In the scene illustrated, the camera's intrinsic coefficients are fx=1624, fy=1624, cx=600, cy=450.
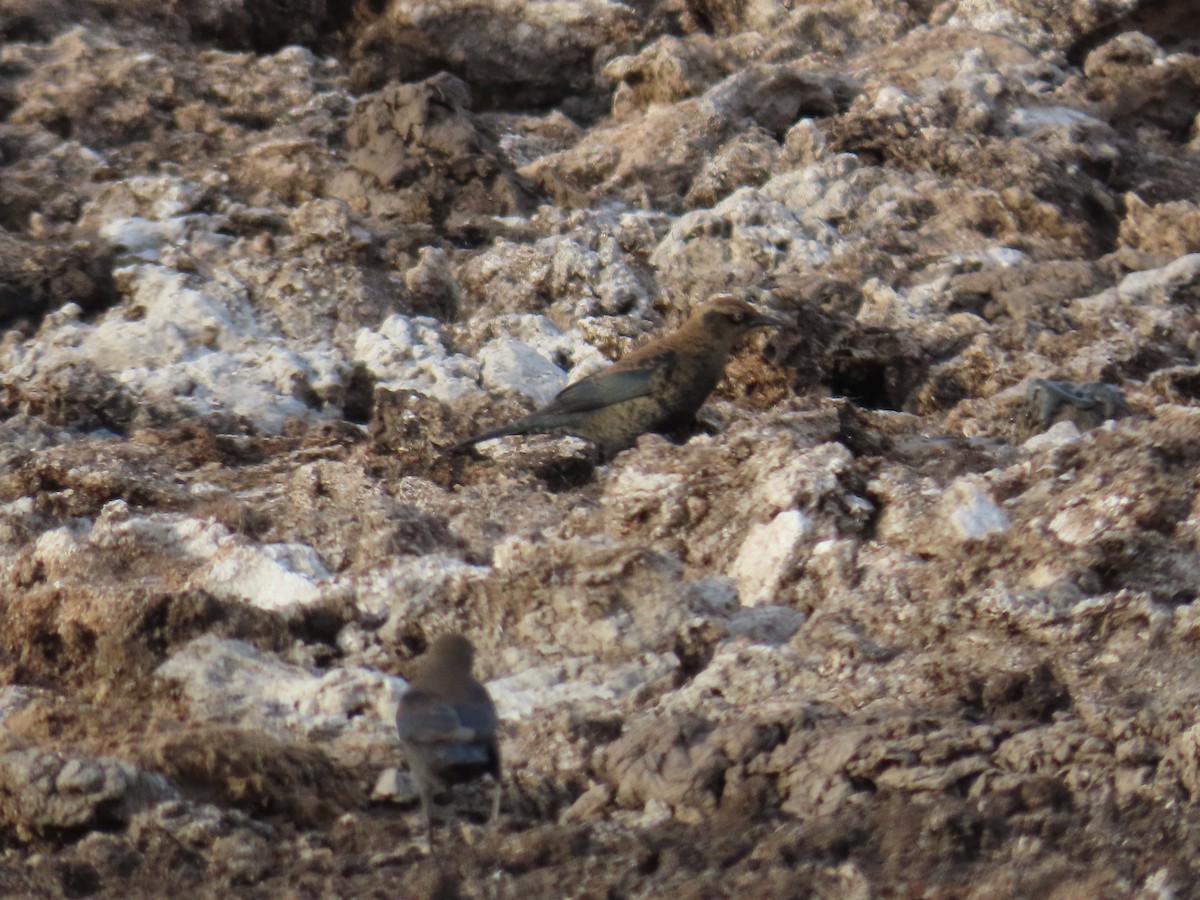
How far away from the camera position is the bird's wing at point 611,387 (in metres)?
5.64

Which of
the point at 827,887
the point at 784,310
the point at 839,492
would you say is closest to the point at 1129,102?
the point at 784,310

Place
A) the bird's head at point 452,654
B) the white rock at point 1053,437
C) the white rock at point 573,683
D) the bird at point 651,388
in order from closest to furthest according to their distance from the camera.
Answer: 1. the bird's head at point 452,654
2. the white rock at point 573,683
3. the white rock at point 1053,437
4. the bird at point 651,388

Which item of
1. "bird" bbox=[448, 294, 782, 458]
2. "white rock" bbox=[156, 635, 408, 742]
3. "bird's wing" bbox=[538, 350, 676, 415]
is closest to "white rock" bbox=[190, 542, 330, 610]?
"white rock" bbox=[156, 635, 408, 742]

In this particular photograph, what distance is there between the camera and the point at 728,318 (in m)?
5.95

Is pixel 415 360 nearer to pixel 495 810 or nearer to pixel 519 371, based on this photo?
pixel 519 371

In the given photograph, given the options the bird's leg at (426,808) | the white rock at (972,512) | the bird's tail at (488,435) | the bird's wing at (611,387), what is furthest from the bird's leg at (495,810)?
the bird's wing at (611,387)

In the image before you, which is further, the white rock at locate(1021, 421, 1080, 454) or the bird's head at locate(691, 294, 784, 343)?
the bird's head at locate(691, 294, 784, 343)

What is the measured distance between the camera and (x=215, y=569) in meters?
4.58

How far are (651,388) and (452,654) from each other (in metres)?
1.90

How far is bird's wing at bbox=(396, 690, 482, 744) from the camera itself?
11.5ft

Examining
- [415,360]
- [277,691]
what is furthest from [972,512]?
[415,360]

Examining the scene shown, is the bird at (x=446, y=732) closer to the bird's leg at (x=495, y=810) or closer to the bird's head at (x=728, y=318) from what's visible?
the bird's leg at (x=495, y=810)

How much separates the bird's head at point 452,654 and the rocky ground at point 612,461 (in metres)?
0.19

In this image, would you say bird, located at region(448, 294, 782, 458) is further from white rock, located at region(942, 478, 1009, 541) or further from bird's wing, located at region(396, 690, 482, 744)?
bird's wing, located at region(396, 690, 482, 744)
